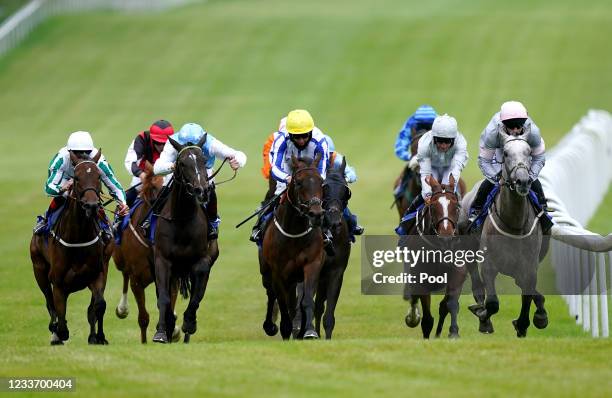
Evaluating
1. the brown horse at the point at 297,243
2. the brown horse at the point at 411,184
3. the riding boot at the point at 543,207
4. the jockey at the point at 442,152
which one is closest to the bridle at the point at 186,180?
the brown horse at the point at 297,243

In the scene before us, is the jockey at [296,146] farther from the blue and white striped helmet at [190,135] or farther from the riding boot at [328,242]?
the blue and white striped helmet at [190,135]

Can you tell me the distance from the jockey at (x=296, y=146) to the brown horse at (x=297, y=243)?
28cm

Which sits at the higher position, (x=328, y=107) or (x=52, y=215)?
(x=328, y=107)

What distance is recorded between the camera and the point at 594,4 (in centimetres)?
5853

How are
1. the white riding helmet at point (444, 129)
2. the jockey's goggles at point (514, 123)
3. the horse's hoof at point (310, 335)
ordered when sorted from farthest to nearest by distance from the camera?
1. the white riding helmet at point (444, 129)
2. the jockey's goggles at point (514, 123)
3. the horse's hoof at point (310, 335)

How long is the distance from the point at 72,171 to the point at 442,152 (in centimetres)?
385

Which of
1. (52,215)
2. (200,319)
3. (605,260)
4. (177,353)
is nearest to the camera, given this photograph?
(177,353)

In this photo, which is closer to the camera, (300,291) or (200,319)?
(300,291)

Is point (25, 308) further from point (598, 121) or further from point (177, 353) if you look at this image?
point (598, 121)

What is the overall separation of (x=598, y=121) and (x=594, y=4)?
87.7 ft

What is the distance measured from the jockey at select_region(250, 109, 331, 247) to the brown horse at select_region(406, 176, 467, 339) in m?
1.08

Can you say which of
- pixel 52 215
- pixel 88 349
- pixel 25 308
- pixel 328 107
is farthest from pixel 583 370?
pixel 328 107

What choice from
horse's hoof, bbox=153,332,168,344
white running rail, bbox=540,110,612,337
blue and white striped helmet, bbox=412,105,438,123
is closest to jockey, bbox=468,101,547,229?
white running rail, bbox=540,110,612,337

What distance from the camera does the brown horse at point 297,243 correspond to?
13.5 meters
